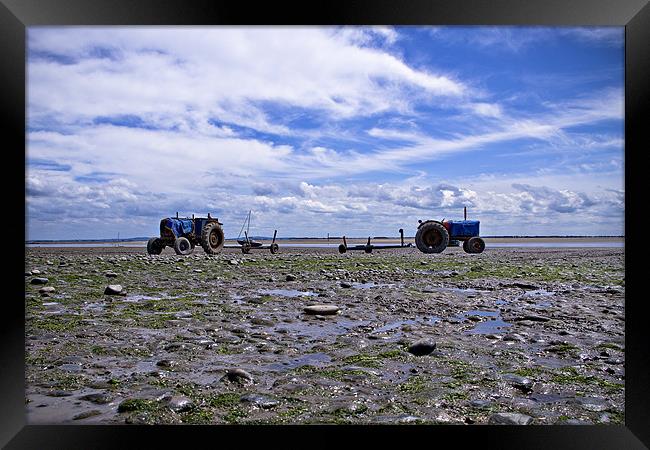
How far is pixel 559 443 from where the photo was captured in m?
3.12

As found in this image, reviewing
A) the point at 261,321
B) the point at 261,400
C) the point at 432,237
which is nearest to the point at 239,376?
the point at 261,400

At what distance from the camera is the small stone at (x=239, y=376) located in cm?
385

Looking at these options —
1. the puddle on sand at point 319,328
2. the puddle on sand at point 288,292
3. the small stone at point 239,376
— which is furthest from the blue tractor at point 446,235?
the small stone at point 239,376

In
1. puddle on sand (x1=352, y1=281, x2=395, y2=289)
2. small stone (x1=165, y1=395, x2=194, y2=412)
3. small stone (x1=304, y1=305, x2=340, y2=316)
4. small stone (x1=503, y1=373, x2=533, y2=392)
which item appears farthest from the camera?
puddle on sand (x1=352, y1=281, x2=395, y2=289)

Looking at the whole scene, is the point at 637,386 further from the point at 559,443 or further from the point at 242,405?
the point at 242,405

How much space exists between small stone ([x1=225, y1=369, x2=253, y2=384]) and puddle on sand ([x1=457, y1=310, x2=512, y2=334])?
3.33 m

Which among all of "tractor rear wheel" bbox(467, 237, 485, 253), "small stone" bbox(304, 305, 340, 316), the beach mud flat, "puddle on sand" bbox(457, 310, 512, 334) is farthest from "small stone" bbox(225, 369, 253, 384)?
"tractor rear wheel" bbox(467, 237, 485, 253)

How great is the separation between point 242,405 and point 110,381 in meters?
1.41

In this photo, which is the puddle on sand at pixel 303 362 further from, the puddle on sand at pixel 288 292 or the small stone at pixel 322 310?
the puddle on sand at pixel 288 292

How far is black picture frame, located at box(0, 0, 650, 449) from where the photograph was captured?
3135 mm

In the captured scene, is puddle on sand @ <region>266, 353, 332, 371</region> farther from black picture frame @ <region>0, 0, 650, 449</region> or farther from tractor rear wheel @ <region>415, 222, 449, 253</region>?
tractor rear wheel @ <region>415, 222, 449, 253</region>

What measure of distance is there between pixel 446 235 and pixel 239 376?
18661 mm

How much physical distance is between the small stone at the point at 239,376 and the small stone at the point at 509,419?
2121 millimetres

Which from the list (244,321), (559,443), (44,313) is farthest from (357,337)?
(44,313)
